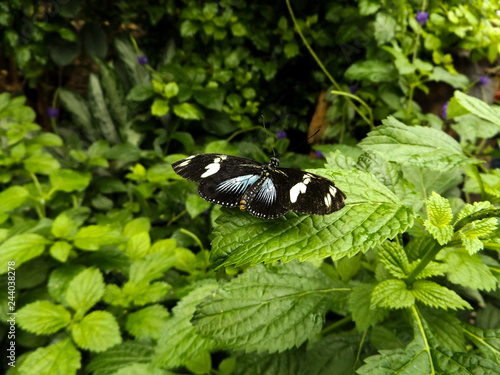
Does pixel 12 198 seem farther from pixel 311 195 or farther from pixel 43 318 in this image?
pixel 311 195

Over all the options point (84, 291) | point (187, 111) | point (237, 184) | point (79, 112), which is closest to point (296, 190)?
point (237, 184)

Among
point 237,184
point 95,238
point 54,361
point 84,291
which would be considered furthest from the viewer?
point 95,238

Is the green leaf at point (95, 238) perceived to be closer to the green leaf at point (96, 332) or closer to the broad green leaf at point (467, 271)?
the green leaf at point (96, 332)

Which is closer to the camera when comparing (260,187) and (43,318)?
(260,187)

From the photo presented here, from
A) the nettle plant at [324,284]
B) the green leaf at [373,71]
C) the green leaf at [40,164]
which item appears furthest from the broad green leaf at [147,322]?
the green leaf at [373,71]

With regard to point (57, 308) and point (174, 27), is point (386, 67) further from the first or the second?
point (57, 308)

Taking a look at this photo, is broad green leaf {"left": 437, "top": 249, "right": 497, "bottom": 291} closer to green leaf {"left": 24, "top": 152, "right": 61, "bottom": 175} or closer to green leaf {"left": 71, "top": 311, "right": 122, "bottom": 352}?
green leaf {"left": 71, "top": 311, "right": 122, "bottom": 352}

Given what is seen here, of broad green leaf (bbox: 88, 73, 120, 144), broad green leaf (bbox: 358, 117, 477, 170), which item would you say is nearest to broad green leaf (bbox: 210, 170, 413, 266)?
broad green leaf (bbox: 358, 117, 477, 170)
